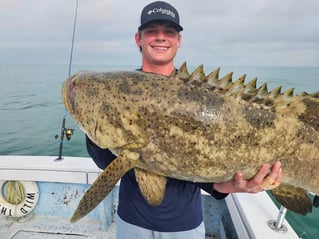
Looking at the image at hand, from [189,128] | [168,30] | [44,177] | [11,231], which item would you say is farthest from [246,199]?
[11,231]

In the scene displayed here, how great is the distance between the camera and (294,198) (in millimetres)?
2369

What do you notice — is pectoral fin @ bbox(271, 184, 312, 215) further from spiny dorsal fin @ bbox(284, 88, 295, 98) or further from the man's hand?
spiny dorsal fin @ bbox(284, 88, 295, 98)

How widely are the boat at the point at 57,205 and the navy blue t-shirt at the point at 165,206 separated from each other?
1534mm

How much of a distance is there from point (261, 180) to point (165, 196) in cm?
84

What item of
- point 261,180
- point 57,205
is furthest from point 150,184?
point 57,205

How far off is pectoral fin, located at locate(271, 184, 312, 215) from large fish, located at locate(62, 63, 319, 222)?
8.9 inches

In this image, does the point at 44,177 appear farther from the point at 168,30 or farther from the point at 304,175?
the point at 304,175

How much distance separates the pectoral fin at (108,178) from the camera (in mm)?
1970

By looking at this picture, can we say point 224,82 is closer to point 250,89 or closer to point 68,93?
point 250,89

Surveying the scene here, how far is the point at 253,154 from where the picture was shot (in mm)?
2039

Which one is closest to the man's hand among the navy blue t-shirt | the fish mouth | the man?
the man

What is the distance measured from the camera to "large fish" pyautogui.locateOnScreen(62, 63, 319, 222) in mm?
2004

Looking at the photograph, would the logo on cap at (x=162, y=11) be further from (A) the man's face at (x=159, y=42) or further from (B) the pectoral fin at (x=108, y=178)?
(B) the pectoral fin at (x=108, y=178)

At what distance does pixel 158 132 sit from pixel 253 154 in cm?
73
